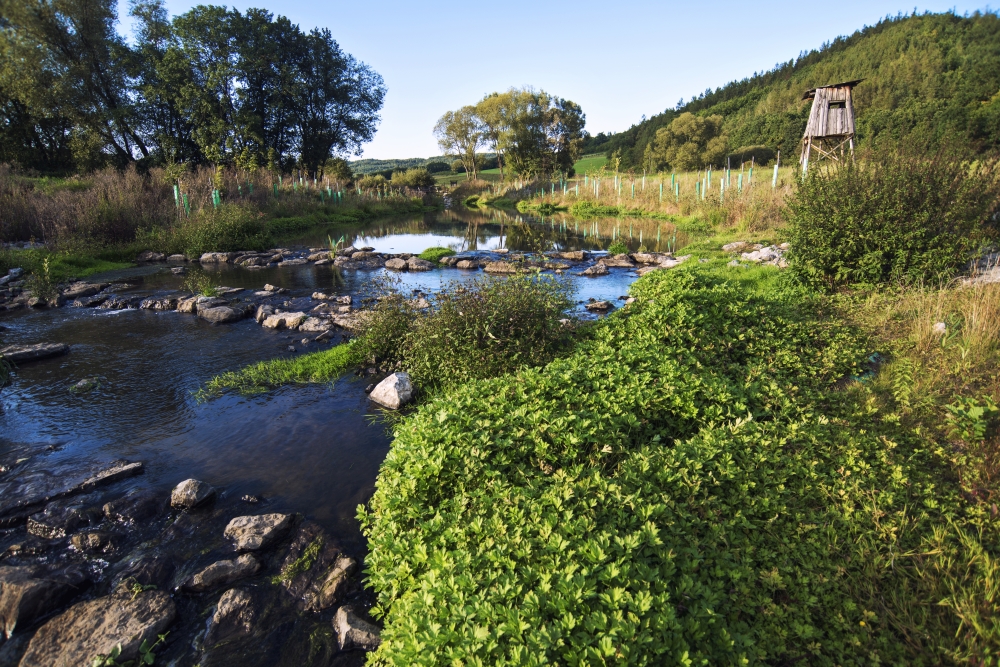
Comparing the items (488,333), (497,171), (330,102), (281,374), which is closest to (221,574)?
(488,333)

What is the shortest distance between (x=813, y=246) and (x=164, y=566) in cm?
1171

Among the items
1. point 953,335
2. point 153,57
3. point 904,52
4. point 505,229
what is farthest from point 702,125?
point 953,335

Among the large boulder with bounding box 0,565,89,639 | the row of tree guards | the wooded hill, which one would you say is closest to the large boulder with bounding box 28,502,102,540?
the large boulder with bounding box 0,565,89,639

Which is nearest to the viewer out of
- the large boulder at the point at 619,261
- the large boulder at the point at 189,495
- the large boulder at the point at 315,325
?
the large boulder at the point at 189,495

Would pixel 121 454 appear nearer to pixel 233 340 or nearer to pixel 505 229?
pixel 233 340

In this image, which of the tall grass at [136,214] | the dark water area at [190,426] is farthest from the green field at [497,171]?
the dark water area at [190,426]

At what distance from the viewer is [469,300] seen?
7566 mm

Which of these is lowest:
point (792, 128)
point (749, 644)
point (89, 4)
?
point (749, 644)

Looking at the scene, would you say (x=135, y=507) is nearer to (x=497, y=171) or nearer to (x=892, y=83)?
Result: (x=892, y=83)

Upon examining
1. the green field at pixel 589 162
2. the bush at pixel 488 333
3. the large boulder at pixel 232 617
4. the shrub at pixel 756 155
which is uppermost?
the green field at pixel 589 162

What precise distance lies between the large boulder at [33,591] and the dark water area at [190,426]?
Result: 0.22 m

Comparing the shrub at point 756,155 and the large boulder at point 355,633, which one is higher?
the shrub at point 756,155

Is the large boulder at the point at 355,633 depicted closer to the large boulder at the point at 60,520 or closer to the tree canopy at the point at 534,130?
the large boulder at the point at 60,520

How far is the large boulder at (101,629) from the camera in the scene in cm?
354
